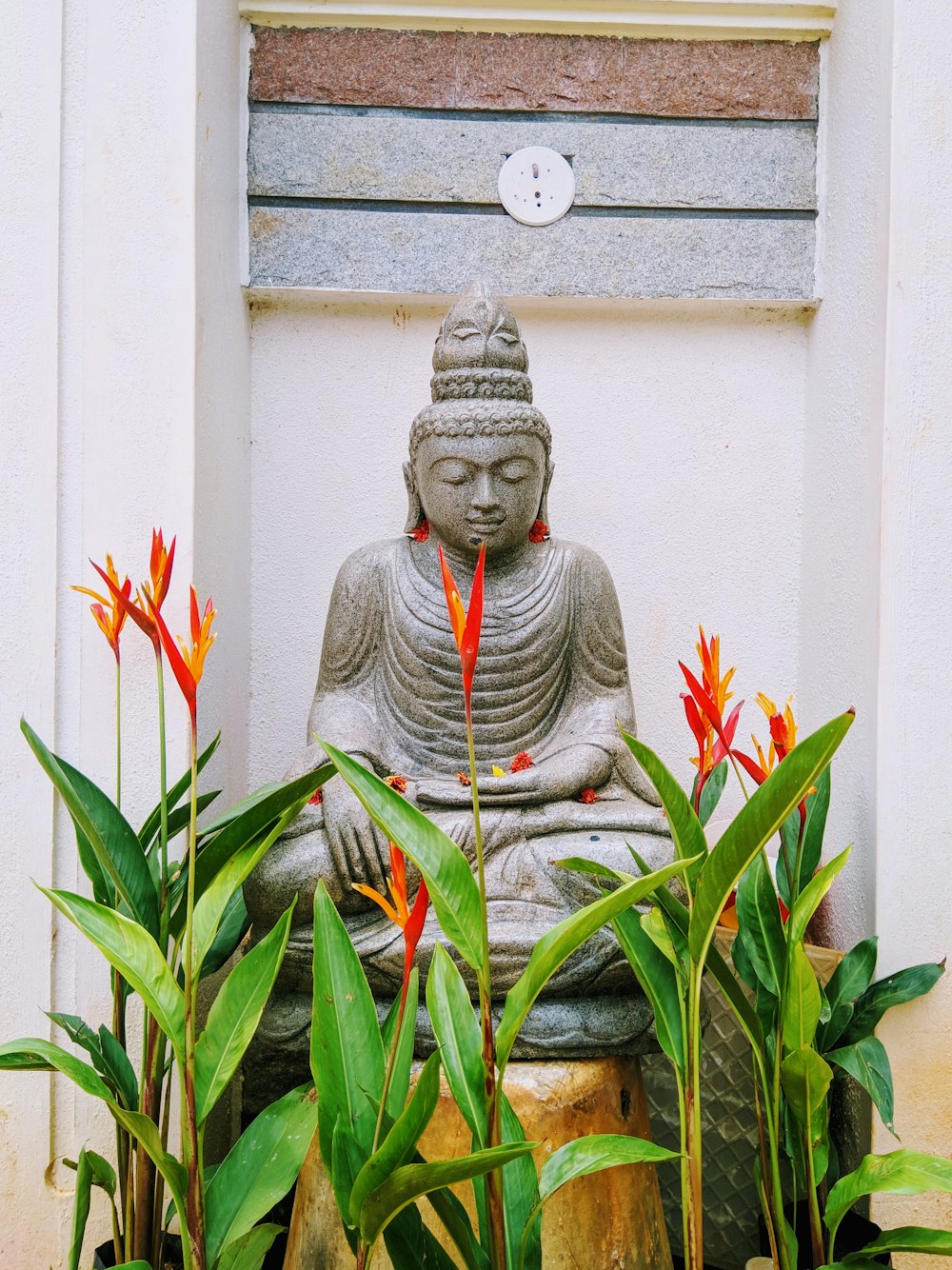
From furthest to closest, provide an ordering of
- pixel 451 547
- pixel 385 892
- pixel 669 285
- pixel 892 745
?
pixel 669 285, pixel 451 547, pixel 892 745, pixel 385 892

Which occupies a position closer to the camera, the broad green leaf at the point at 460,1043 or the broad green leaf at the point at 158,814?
the broad green leaf at the point at 460,1043

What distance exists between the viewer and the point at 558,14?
3229mm

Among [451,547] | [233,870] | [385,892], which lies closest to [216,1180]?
[233,870]

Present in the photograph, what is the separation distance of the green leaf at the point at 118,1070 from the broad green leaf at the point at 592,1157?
0.67 meters

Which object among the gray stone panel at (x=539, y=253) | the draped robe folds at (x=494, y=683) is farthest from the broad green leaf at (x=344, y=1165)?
the gray stone panel at (x=539, y=253)

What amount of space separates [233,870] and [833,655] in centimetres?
173

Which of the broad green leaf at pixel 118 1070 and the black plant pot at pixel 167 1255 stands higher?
the broad green leaf at pixel 118 1070

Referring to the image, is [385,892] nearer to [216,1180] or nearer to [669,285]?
[216,1180]

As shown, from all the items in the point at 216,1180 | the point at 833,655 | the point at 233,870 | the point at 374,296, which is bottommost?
the point at 216,1180

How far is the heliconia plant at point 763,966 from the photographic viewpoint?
1.73 m

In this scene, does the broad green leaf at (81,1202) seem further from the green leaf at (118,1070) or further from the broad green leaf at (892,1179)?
the broad green leaf at (892,1179)

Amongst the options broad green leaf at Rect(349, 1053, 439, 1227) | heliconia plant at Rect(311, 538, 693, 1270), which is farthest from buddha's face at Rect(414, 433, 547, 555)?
broad green leaf at Rect(349, 1053, 439, 1227)

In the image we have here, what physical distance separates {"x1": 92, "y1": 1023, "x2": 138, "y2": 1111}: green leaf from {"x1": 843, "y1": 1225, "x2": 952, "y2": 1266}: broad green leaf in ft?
3.69

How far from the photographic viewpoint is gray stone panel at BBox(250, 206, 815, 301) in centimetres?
324
